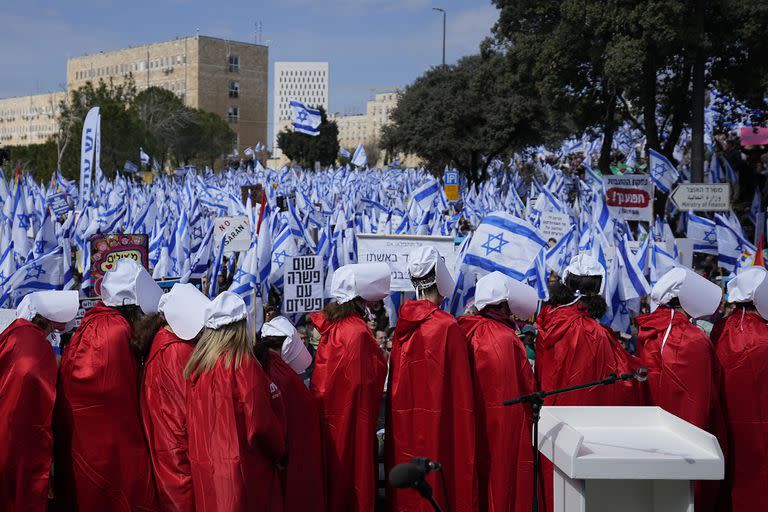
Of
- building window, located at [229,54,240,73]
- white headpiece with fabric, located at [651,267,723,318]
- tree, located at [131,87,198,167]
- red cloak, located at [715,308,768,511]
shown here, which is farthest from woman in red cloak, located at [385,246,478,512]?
building window, located at [229,54,240,73]

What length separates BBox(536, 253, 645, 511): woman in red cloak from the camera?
5.12 meters

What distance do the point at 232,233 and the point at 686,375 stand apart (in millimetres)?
7809

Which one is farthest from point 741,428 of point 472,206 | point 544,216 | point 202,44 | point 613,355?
point 202,44

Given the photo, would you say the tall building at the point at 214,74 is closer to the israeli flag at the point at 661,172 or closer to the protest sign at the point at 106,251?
the israeli flag at the point at 661,172

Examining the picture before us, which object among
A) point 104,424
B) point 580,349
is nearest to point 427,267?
point 580,349

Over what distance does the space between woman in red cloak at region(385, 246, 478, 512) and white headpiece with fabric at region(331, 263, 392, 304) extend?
0.17 metres

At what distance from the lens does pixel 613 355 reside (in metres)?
5.19

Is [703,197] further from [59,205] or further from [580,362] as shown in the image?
[59,205]

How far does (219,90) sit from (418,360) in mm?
99384

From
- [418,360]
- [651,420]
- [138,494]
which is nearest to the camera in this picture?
[651,420]

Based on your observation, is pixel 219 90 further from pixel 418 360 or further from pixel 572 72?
pixel 418 360

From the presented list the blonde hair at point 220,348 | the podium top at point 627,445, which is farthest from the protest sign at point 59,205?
the podium top at point 627,445

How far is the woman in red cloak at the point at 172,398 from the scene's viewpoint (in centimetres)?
448

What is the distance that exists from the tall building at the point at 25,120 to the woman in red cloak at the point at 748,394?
122 meters
